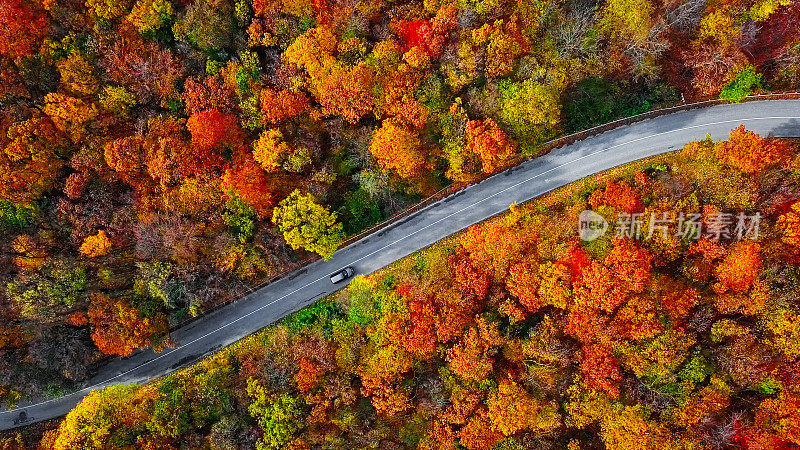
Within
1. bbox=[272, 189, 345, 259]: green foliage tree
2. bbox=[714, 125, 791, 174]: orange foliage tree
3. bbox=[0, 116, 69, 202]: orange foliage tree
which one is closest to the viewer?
bbox=[714, 125, 791, 174]: orange foliage tree

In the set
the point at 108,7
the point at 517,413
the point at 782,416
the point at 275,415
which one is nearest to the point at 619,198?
the point at 517,413

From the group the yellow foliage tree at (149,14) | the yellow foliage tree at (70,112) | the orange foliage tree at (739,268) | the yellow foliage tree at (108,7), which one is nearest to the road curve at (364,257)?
the orange foliage tree at (739,268)

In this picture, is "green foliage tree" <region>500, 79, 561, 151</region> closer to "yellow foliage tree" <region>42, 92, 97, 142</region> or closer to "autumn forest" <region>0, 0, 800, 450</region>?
"autumn forest" <region>0, 0, 800, 450</region>

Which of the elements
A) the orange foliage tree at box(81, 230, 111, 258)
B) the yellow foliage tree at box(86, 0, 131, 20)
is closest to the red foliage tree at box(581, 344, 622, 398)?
the orange foliage tree at box(81, 230, 111, 258)

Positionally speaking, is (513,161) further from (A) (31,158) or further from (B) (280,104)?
(A) (31,158)

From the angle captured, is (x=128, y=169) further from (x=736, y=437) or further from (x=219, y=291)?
(x=736, y=437)

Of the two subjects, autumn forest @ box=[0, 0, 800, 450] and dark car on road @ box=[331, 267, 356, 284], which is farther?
dark car on road @ box=[331, 267, 356, 284]
